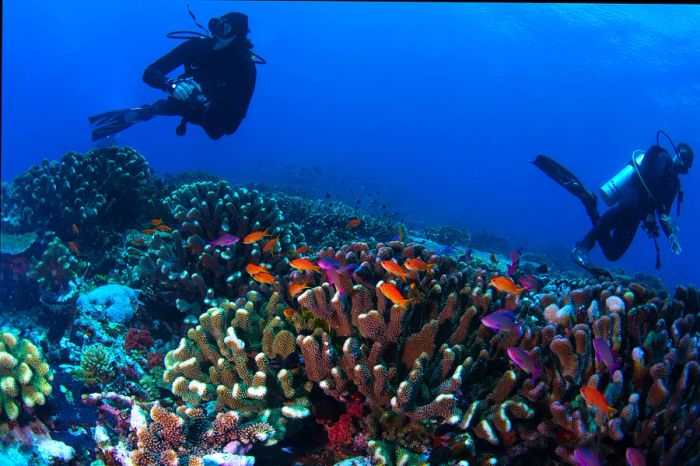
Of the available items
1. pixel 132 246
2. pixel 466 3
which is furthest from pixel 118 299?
pixel 466 3

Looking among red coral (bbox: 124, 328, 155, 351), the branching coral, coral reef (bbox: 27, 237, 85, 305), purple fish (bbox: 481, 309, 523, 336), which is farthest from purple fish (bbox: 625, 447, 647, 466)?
coral reef (bbox: 27, 237, 85, 305)

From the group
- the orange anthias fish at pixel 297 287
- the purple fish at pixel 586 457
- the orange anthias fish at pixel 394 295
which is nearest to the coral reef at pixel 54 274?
the orange anthias fish at pixel 297 287

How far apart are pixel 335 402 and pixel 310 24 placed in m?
180

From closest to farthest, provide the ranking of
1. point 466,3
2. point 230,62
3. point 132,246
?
point 132,246
point 230,62
point 466,3

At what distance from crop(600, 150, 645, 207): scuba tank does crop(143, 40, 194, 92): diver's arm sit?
1049 centimetres

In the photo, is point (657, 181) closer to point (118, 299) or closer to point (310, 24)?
point (118, 299)

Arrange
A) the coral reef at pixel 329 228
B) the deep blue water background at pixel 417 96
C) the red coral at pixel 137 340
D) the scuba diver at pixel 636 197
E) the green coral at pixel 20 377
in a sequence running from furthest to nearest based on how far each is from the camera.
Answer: the deep blue water background at pixel 417 96 → the coral reef at pixel 329 228 → the scuba diver at pixel 636 197 → the red coral at pixel 137 340 → the green coral at pixel 20 377

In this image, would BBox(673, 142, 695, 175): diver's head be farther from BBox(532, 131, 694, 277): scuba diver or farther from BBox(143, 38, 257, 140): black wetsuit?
BBox(143, 38, 257, 140): black wetsuit

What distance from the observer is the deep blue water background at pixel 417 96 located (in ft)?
205

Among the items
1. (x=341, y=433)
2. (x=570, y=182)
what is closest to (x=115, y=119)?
(x=341, y=433)

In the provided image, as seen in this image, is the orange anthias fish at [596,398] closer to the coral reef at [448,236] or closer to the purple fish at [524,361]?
the purple fish at [524,361]

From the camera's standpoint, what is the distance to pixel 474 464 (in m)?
2.72

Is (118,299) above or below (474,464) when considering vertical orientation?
above

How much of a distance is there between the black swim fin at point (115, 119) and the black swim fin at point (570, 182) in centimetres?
978
